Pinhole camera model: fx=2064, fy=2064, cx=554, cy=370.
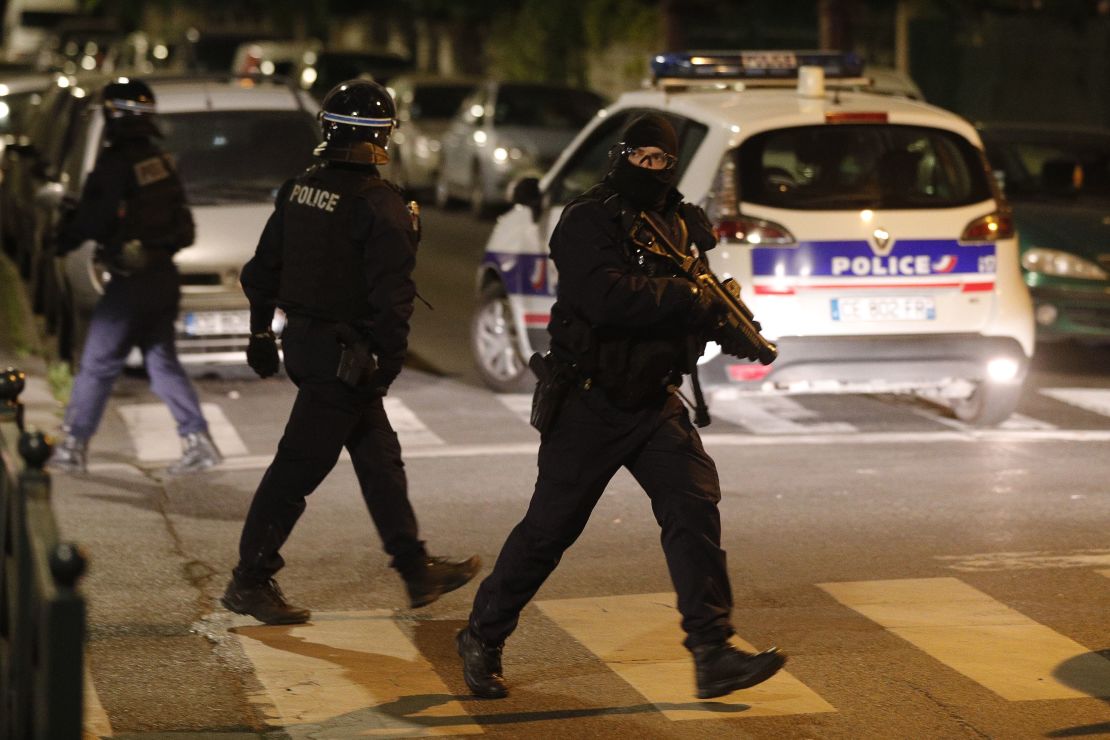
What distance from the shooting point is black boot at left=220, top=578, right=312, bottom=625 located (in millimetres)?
6840

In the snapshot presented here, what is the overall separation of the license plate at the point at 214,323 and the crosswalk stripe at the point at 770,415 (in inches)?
108

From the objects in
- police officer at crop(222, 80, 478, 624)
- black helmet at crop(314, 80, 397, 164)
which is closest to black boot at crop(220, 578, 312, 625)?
police officer at crop(222, 80, 478, 624)

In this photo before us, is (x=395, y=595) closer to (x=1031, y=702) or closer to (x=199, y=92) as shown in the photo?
(x=1031, y=702)

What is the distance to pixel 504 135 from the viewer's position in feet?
75.2

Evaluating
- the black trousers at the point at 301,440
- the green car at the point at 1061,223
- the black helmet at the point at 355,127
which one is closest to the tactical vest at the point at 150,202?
the black trousers at the point at 301,440

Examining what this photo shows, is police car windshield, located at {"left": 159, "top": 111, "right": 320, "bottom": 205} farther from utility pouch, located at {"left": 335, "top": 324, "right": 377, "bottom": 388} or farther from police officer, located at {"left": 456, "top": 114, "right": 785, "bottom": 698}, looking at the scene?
police officer, located at {"left": 456, "top": 114, "right": 785, "bottom": 698}

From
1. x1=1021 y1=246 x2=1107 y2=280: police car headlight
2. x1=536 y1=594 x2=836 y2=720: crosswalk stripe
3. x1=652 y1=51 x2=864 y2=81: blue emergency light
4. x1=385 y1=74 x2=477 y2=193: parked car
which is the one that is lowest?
x1=385 y1=74 x2=477 y2=193: parked car

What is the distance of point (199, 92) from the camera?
499 inches

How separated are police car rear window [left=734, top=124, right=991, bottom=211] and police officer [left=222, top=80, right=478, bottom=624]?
338cm

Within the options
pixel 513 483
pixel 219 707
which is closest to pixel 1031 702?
pixel 219 707

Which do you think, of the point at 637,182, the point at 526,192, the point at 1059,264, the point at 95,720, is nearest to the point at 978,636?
the point at 637,182

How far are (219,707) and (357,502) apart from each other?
10.0ft

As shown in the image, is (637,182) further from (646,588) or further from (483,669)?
(646,588)

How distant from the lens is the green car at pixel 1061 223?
Answer: 12.6 metres
